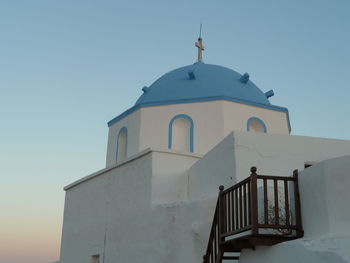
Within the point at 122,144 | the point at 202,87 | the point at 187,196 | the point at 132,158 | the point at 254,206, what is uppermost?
Answer: the point at 202,87

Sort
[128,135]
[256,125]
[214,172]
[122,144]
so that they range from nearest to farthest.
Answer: [214,172]
[256,125]
[128,135]
[122,144]

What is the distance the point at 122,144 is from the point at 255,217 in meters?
9.10

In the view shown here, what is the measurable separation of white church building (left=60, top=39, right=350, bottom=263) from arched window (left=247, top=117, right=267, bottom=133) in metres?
0.03

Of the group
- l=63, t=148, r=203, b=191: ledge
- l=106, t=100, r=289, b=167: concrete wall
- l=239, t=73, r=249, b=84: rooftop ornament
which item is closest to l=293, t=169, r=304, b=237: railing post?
l=63, t=148, r=203, b=191: ledge

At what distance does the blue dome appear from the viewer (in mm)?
13773

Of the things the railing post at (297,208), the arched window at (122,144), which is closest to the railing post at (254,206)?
the railing post at (297,208)

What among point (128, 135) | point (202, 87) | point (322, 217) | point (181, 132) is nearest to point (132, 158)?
point (181, 132)

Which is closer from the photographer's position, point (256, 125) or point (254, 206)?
point (254, 206)

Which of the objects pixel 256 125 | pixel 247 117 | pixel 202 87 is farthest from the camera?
pixel 202 87

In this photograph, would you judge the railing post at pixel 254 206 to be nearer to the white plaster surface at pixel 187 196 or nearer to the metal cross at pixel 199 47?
the white plaster surface at pixel 187 196

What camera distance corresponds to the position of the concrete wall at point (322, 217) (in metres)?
5.34

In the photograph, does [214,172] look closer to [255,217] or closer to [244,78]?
[255,217]

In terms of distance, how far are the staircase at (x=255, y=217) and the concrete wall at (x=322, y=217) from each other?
155 mm

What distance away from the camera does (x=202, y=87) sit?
14234 mm
